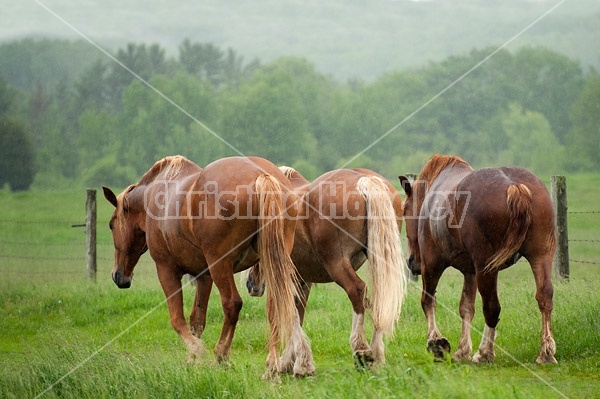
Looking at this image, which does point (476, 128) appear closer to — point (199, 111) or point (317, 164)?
point (317, 164)

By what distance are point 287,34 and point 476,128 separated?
3662 inches

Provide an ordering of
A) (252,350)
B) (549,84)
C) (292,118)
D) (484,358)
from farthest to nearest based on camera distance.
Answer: (549,84) → (292,118) → (252,350) → (484,358)

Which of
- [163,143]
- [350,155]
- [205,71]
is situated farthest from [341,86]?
[163,143]

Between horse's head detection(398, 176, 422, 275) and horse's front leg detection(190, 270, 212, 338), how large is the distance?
264cm

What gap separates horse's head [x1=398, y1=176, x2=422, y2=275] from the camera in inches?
368

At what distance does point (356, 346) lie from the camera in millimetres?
7520

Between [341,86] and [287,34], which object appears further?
[287,34]

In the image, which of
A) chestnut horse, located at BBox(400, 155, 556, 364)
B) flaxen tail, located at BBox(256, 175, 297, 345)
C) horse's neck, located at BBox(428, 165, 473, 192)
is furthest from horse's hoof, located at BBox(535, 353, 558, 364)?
flaxen tail, located at BBox(256, 175, 297, 345)

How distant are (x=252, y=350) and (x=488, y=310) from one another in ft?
9.15

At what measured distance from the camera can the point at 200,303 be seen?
8328 millimetres

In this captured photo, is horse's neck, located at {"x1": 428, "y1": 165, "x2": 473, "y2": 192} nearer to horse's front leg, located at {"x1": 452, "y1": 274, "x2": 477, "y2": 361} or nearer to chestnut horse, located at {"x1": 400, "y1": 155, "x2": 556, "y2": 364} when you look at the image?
chestnut horse, located at {"x1": 400, "y1": 155, "x2": 556, "y2": 364}

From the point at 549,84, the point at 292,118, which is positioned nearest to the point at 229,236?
the point at 292,118

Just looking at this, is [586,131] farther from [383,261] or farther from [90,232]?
[383,261]

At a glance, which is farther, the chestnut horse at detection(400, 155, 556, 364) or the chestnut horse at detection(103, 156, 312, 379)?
the chestnut horse at detection(400, 155, 556, 364)
